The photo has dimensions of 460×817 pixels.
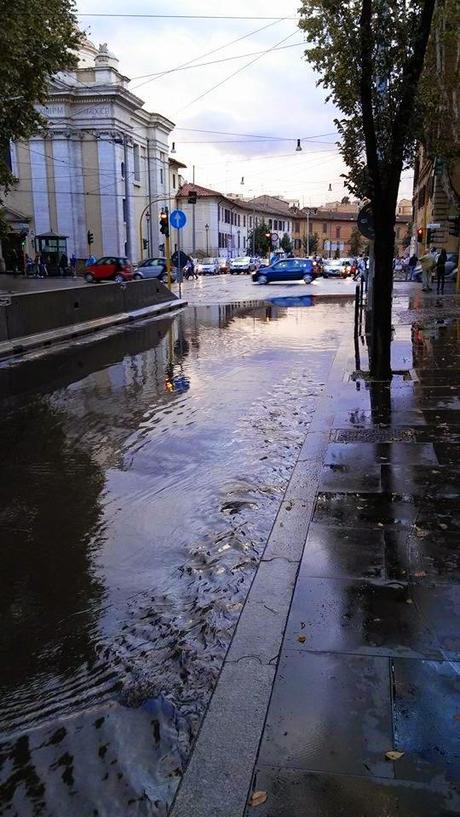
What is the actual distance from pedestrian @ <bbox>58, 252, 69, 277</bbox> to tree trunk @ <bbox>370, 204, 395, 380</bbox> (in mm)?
46706

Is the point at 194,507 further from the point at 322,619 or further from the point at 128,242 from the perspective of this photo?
the point at 128,242

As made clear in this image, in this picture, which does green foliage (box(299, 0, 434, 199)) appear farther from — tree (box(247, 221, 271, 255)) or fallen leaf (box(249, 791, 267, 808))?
tree (box(247, 221, 271, 255))

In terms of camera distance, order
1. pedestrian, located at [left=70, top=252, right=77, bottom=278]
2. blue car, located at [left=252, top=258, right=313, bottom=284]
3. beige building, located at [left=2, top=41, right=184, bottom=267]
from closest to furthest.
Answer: blue car, located at [left=252, top=258, right=313, bottom=284] → pedestrian, located at [left=70, top=252, right=77, bottom=278] → beige building, located at [left=2, top=41, right=184, bottom=267]

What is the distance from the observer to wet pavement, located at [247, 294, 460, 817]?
247 centimetres

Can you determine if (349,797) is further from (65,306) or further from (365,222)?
(65,306)

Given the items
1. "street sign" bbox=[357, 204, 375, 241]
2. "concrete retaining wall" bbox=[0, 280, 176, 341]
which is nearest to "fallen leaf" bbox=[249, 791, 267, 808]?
"street sign" bbox=[357, 204, 375, 241]

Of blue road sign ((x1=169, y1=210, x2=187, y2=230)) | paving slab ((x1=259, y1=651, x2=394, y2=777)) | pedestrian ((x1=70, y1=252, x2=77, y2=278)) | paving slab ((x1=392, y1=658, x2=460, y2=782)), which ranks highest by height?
blue road sign ((x1=169, y1=210, x2=187, y2=230))

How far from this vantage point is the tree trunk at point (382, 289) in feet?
30.0

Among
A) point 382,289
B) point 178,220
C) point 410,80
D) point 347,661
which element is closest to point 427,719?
point 347,661

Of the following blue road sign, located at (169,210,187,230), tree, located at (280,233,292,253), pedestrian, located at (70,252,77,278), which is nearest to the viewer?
blue road sign, located at (169,210,187,230)

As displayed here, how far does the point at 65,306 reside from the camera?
57.1 feet

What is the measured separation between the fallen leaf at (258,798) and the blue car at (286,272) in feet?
143

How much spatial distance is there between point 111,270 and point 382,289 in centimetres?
3514

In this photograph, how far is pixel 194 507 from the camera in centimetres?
555
